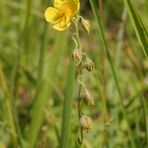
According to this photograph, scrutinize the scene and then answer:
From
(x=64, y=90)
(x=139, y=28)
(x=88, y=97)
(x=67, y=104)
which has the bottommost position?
(x=64, y=90)

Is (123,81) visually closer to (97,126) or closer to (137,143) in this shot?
(97,126)

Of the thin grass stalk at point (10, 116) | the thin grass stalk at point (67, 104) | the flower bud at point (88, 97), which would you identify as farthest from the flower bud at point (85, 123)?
the thin grass stalk at point (10, 116)

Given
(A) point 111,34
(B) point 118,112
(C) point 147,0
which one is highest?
(C) point 147,0

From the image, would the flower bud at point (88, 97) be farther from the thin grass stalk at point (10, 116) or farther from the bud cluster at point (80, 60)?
the thin grass stalk at point (10, 116)

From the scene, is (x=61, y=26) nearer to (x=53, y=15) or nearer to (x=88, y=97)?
(x=53, y=15)

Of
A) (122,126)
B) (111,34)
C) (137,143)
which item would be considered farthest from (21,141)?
(111,34)

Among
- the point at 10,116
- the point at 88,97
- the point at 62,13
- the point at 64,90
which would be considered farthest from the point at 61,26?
the point at 64,90
